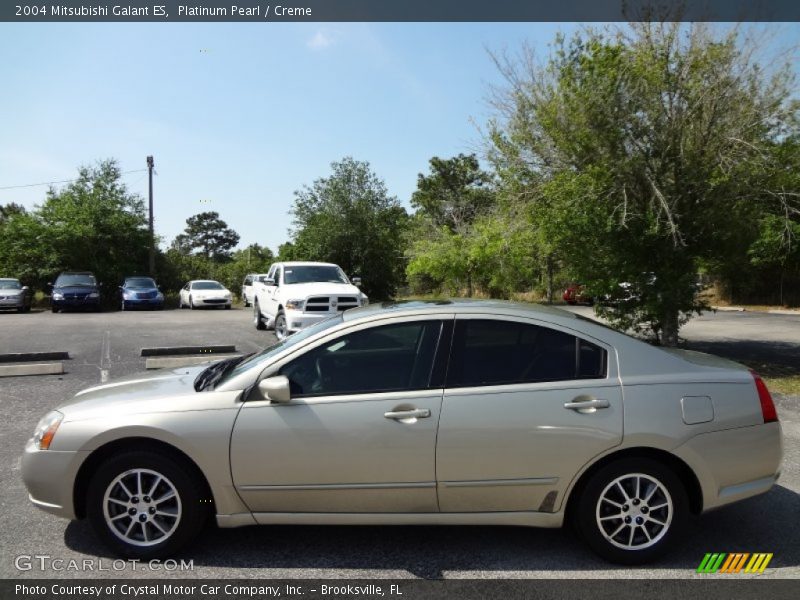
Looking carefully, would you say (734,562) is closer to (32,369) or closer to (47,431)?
(47,431)

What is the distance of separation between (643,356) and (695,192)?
796cm

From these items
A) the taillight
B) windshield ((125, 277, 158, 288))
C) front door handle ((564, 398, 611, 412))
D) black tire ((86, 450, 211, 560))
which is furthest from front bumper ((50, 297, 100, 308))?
the taillight

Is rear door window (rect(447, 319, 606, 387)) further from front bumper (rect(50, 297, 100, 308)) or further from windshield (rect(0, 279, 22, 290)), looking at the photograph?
windshield (rect(0, 279, 22, 290))

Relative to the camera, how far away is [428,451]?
3.54 m

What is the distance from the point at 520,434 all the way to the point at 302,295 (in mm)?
10190

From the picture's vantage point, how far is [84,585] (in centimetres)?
337

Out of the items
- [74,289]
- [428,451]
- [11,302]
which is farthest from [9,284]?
[428,451]

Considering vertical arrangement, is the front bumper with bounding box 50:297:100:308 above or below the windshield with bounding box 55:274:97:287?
below

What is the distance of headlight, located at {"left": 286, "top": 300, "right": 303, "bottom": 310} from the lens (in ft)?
43.3

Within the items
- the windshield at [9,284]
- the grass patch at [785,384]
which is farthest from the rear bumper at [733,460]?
the windshield at [9,284]

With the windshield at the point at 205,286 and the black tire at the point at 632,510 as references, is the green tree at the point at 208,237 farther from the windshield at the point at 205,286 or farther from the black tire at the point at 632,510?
the black tire at the point at 632,510

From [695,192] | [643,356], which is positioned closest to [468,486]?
[643,356]

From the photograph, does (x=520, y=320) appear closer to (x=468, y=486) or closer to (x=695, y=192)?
(x=468, y=486)

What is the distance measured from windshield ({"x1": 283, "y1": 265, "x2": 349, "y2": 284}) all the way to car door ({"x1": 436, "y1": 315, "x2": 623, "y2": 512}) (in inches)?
441
